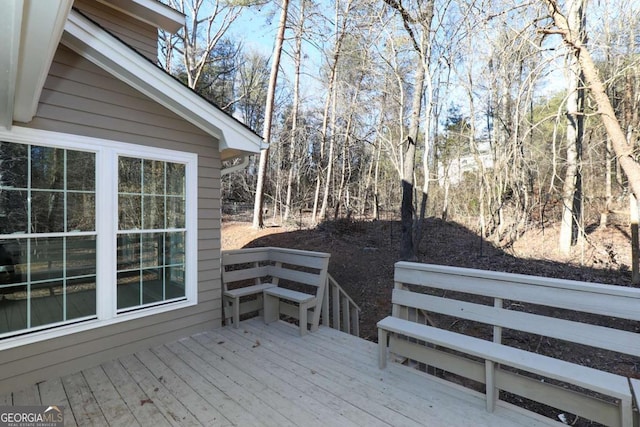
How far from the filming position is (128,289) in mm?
3148

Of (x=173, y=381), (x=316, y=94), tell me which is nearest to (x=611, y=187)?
(x=316, y=94)

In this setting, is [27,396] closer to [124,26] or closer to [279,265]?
[279,265]

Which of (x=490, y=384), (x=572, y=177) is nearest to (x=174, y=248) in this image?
(x=490, y=384)

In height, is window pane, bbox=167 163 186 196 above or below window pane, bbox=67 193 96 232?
above

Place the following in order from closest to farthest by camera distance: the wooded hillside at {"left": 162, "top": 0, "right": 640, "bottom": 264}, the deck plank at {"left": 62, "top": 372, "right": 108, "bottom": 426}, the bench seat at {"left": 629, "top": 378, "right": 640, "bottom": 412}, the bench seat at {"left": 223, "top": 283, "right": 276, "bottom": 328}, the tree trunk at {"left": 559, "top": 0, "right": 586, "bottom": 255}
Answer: the bench seat at {"left": 629, "top": 378, "right": 640, "bottom": 412}
the deck plank at {"left": 62, "top": 372, "right": 108, "bottom": 426}
the bench seat at {"left": 223, "top": 283, "right": 276, "bottom": 328}
the wooded hillside at {"left": 162, "top": 0, "right": 640, "bottom": 264}
the tree trunk at {"left": 559, "top": 0, "right": 586, "bottom": 255}

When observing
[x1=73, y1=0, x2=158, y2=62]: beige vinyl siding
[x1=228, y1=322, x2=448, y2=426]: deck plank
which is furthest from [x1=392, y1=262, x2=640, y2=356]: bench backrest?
[x1=73, y1=0, x2=158, y2=62]: beige vinyl siding

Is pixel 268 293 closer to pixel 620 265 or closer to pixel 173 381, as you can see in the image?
pixel 173 381

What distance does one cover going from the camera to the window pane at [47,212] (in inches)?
105

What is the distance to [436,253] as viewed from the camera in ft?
26.2

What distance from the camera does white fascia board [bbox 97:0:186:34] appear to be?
13.4 feet

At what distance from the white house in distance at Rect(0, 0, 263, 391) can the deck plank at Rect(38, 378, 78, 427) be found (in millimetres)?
93

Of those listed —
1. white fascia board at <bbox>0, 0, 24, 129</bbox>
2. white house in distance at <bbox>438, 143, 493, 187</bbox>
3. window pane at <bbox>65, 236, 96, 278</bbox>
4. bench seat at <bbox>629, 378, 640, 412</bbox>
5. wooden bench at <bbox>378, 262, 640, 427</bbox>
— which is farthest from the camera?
white house in distance at <bbox>438, 143, 493, 187</bbox>

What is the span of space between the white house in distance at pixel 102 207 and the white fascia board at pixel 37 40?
3 cm

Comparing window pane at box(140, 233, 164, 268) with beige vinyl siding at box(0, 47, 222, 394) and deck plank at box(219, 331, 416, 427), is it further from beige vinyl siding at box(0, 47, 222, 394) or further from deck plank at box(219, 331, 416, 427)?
deck plank at box(219, 331, 416, 427)
